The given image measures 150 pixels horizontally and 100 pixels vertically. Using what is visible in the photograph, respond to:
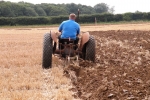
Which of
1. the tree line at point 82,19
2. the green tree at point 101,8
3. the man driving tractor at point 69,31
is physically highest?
the man driving tractor at point 69,31

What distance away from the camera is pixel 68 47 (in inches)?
359

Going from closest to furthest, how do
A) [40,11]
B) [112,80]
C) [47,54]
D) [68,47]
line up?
[112,80] < [47,54] < [68,47] < [40,11]

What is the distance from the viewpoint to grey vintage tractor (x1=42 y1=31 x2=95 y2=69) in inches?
354

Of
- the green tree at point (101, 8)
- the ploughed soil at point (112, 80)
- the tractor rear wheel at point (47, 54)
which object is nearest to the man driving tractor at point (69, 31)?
the tractor rear wheel at point (47, 54)

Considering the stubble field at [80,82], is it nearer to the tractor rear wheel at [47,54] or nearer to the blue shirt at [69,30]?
the tractor rear wheel at [47,54]

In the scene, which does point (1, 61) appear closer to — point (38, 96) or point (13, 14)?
point (38, 96)

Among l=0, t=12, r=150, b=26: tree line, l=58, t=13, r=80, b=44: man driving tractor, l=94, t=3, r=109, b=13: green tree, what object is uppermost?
l=58, t=13, r=80, b=44: man driving tractor

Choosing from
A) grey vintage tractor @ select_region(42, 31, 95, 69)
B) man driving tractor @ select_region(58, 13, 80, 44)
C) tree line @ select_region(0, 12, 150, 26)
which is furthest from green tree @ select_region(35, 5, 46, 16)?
grey vintage tractor @ select_region(42, 31, 95, 69)

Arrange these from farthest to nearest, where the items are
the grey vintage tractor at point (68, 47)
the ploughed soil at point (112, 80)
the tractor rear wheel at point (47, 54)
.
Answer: the grey vintage tractor at point (68, 47) < the tractor rear wheel at point (47, 54) < the ploughed soil at point (112, 80)

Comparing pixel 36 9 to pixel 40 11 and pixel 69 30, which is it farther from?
pixel 69 30

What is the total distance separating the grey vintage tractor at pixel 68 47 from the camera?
898 cm

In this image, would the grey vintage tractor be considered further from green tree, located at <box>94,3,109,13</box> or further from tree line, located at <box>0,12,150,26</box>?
green tree, located at <box>94,3,109,13</box>

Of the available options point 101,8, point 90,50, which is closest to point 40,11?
point 101,8

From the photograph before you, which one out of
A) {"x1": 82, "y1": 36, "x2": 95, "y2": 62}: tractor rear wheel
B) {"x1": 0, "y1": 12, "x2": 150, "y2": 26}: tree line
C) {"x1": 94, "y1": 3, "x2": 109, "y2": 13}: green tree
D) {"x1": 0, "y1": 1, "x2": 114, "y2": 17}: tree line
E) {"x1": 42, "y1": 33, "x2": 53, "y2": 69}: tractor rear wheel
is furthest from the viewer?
{"x1": 94, "y1": 3, "x2": 109, "y2": 13}: green tree
